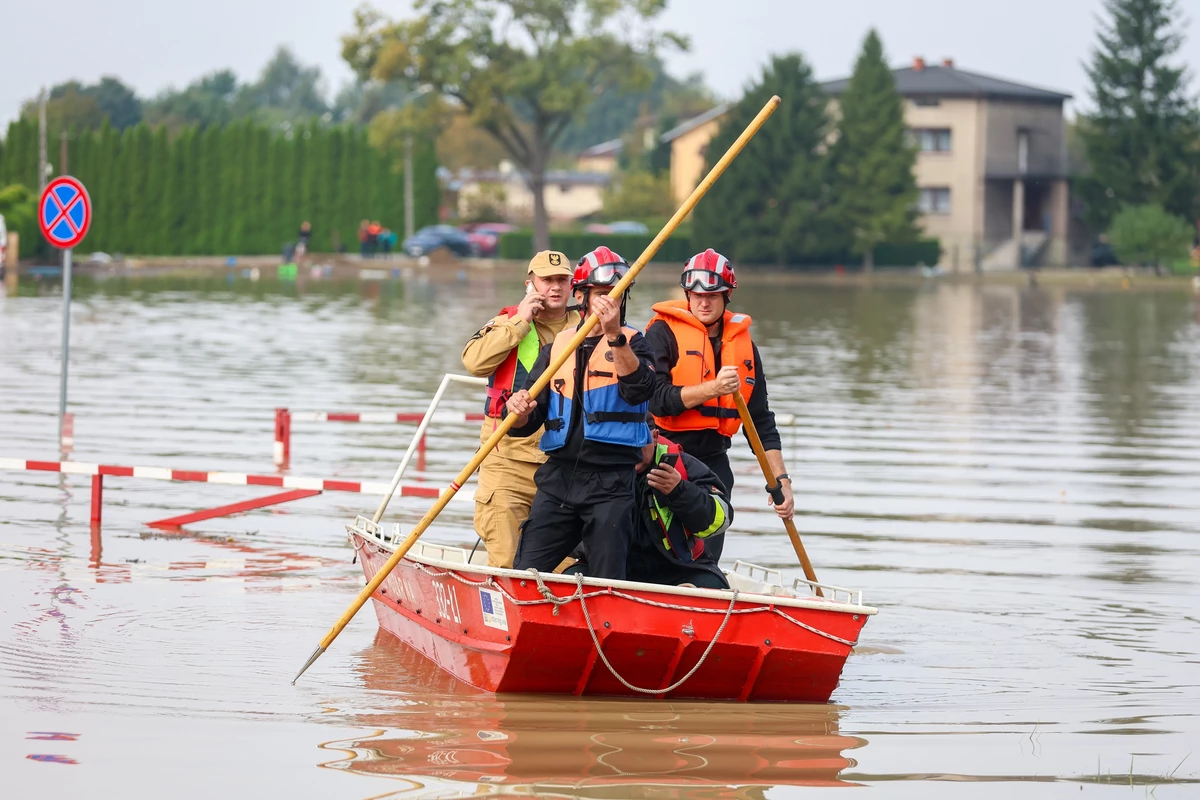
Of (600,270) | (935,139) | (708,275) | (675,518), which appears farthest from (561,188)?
(600,270)

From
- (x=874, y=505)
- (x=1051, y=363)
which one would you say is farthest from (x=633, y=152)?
(x=874, y=505)

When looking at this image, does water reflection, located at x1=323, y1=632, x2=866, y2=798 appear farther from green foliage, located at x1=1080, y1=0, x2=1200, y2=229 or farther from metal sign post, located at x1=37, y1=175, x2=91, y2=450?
green foliage, located at x1=1080, y1=0, x2=1200, y2=229

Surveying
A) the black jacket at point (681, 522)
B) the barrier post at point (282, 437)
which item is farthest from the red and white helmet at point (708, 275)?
the barrier post at point (282, 437)

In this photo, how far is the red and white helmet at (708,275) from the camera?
26.9 feet

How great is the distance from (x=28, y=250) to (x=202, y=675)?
50.0 metres

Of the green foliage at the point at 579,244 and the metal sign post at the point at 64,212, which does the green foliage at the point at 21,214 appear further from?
the metal sign post at the point at 64,212

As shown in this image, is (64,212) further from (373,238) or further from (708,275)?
(373,238)

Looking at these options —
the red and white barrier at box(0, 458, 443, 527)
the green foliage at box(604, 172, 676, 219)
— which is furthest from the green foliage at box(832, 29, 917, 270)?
the red and white barrier at box(0, 458, 443, 527)

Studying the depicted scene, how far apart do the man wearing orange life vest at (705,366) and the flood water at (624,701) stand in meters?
1.31

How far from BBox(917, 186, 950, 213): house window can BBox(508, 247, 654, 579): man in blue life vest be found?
6910cm

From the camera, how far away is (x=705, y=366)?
8.34 metres

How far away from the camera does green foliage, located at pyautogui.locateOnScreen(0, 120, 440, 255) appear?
68000mm

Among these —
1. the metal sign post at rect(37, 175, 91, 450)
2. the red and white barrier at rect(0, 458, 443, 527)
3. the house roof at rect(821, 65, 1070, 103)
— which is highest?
the house roof at rect(821, 65, 1070, 103)

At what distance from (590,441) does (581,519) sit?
40 centimetres
